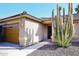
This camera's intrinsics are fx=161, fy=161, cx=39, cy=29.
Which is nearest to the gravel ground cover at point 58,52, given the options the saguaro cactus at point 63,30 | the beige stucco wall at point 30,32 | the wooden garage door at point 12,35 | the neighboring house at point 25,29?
the saguaro cactus at point 63,30

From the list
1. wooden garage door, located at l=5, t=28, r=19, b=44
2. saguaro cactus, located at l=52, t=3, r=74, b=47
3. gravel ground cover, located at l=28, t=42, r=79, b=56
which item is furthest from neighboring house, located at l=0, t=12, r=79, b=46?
gravel ground cover, located at l=28, t=42, r=79, b=56

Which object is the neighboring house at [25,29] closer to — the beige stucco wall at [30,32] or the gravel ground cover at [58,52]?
the beige stucco wall at [30,32]

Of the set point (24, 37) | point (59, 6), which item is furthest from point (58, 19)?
point (24, 37)

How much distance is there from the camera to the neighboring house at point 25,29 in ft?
51.6

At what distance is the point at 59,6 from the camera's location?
48.5 ft

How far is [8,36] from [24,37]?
5138mm

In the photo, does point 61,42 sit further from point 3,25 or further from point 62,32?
point 3,25

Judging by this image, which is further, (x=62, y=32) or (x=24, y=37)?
(x=24, y=37)

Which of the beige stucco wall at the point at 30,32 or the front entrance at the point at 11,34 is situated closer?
the beige stucco wall at the point at 30,32

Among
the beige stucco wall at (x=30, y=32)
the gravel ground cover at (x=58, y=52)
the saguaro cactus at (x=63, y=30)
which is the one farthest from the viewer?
the beige stucco wall at (x=30, y=32)

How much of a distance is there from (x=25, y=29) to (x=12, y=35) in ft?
12.8

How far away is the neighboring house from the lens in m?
15.7

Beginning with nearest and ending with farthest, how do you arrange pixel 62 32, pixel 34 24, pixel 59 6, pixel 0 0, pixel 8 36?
1. pixel 0 0
2. pixel 62 32
3. pixel 59 6
4. pixel 34 24
5. pixel 8 36

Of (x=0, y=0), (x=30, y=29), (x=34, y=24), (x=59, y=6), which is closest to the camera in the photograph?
(x=0, y=0)
